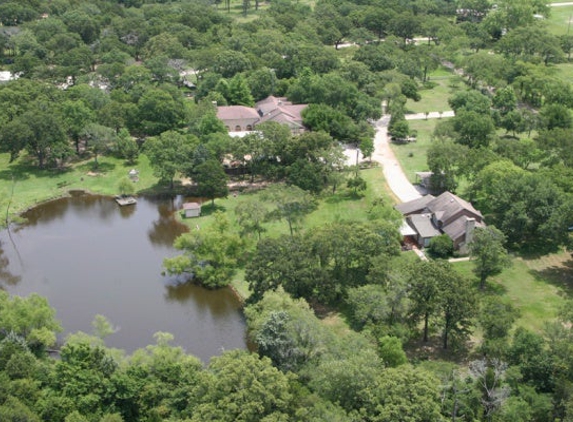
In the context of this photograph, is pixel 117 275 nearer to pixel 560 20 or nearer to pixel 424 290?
pixel 424 290

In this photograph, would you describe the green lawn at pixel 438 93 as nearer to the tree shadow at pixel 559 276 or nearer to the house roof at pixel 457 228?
the house roof at pixel 457 228

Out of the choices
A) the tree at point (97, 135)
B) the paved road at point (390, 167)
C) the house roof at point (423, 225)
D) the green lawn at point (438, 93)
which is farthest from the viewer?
the green lawn at point (438, 93)

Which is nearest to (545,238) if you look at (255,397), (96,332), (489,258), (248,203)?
(489,258)

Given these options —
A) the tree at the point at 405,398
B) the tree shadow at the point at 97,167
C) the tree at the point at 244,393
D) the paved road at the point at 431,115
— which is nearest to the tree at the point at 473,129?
the paved road at the point at 431,115

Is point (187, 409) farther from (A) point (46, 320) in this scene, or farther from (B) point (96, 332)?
(A) point (46, 320)

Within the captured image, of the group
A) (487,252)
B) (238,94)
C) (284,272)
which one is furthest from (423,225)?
(238,94)

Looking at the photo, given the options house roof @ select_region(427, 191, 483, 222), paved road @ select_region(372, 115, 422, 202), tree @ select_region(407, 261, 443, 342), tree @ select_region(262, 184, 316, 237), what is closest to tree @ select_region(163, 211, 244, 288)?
tree @ select_region(262, 184, 316, 237)

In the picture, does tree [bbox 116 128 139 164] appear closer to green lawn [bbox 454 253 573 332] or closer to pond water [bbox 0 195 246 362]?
pond water [bbox 0 195 246 362]
